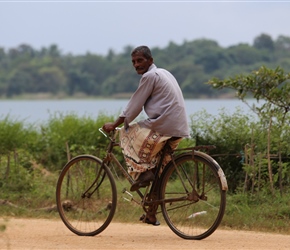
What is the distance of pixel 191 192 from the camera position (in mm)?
9391

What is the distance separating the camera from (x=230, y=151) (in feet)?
41.9

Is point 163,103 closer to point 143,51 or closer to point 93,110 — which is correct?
point 143,51

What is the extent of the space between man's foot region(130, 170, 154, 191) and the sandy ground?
0.50 m

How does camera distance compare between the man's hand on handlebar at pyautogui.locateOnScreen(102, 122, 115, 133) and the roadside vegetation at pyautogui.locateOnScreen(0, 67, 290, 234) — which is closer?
the man's hand on handlebar at pyautogui.locateOnScreen(102, 122, 115, 133)

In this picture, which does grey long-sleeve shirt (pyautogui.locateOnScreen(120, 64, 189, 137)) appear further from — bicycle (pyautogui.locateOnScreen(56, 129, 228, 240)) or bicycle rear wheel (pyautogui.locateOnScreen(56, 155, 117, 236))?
bicycle rear wheel (pyautogui.locateOnScreen(56, 155, 117, 236))

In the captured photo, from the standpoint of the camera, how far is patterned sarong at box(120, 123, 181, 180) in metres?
9.37

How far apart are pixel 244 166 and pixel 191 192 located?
8.39 feet

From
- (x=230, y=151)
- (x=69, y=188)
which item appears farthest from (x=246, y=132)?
(x=69, y=188)

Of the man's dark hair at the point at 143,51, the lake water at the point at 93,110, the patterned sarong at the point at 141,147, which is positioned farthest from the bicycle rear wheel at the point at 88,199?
the lake water at the point at 93,110

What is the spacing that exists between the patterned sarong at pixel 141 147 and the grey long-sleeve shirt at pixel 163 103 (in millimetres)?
83

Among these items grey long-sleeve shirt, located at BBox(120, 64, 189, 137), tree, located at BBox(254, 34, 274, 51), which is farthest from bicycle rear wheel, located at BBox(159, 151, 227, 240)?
tree, located at BBox(254, 34, 274, 51)

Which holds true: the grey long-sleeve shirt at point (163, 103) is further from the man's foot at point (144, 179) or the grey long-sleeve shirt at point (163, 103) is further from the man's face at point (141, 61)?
the man's foot at point (144, 179)

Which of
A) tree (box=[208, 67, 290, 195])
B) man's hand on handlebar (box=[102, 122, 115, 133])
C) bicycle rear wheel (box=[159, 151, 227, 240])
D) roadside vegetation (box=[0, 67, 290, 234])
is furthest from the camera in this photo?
tree (box=[208, 67, 290, 195])

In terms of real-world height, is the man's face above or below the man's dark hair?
below
